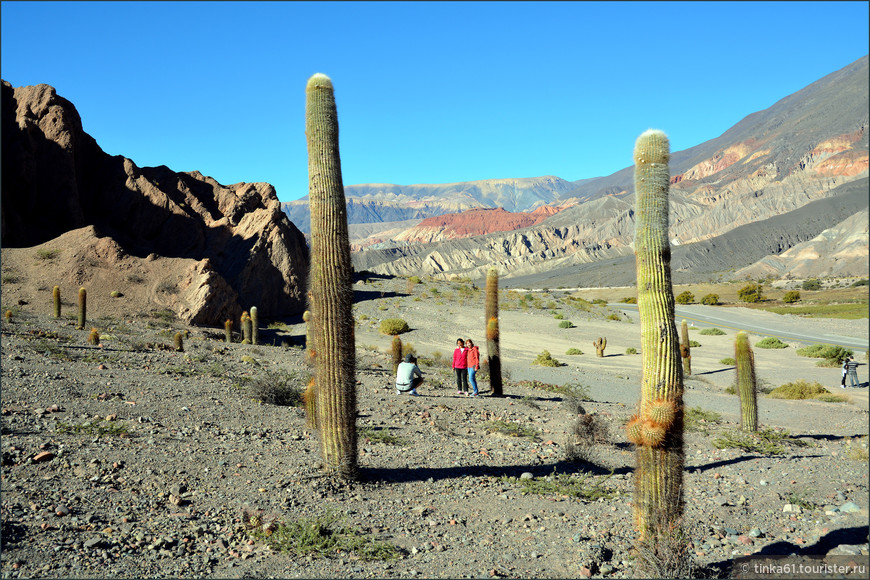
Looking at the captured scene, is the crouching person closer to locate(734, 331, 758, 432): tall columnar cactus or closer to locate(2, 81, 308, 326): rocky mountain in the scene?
locate(734, 331, 758, 432): tall columnar cactus

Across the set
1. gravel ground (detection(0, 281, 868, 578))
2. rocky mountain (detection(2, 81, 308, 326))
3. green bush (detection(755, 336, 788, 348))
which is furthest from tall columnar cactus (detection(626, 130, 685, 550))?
green bush (detection(755, 336, 788, 348))

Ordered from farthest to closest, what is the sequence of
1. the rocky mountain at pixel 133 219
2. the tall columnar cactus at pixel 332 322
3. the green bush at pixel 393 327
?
the green bush at pixel 393 327, the rocky mountain at pixel 133 219, the tall columnar cactus at pixel 332 322

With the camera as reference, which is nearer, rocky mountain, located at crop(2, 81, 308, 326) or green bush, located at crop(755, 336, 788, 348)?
rocky mountain, located at crop(2, 81, 308, 326)

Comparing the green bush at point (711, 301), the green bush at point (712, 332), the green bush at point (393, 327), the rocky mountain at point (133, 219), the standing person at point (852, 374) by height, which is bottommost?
the standing person at point (852, 374)

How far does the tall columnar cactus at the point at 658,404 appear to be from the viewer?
5434 millimetres

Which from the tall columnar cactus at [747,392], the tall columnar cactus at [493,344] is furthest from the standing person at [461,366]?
the tall columnar cactus at [747,392]

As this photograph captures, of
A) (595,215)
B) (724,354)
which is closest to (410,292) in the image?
(724,354)

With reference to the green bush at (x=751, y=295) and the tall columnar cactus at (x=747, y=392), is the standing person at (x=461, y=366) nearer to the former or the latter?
the tall columnar cactus at (x=747, y=392)

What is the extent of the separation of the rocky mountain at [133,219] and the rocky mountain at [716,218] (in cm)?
8931

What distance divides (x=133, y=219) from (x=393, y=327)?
50.1 feet

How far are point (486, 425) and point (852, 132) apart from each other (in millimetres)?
182120

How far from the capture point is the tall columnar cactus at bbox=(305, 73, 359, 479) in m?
7.65

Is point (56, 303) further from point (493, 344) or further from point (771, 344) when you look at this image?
point (771, 344)

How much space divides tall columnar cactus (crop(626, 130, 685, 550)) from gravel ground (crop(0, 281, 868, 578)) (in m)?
0.68
